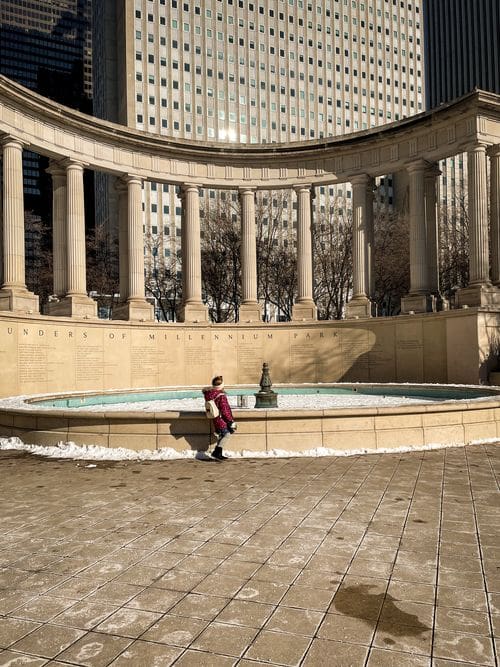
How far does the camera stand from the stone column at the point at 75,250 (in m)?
35.0

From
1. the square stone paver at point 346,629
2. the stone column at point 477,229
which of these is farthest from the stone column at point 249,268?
the square stone paver at point 346,629

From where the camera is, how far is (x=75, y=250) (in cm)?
3562

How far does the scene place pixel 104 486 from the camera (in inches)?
454

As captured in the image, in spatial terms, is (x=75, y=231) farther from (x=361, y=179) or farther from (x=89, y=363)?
(x=361, y=179)

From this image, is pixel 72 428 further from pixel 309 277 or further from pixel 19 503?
pixel 309 277

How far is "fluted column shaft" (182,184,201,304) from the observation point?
40.3 m

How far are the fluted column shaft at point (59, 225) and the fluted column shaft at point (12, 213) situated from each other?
3.90 meters

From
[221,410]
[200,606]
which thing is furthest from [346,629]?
[221,410]

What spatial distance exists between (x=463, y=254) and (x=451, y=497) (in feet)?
156

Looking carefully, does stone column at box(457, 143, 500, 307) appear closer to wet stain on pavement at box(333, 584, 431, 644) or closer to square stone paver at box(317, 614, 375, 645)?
wet stain on pavement at box(333, 584, 431, 644)

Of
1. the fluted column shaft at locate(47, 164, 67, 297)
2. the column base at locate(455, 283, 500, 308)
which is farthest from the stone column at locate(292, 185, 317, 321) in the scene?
the fluted column shaft at locate(47, 164, 67, 297)

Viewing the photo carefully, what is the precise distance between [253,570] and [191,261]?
3489 cm

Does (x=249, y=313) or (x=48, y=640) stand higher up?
(x=249, y=313)

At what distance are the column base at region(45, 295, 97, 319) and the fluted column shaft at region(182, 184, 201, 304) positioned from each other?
734 centimetres
